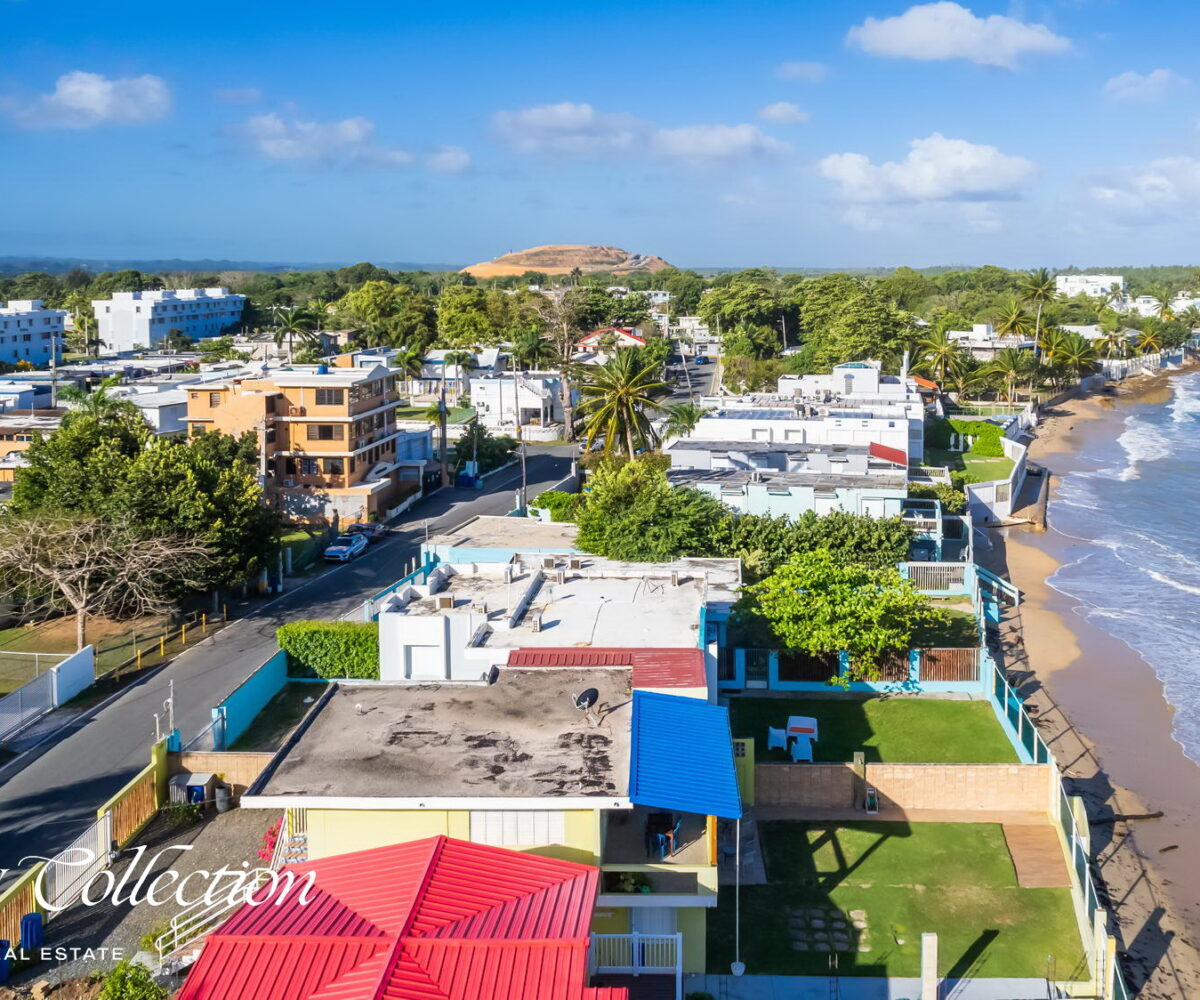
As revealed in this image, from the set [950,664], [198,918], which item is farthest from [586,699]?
[950,664]

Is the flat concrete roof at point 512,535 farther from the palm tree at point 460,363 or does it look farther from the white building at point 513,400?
the palm tree at point 460,363

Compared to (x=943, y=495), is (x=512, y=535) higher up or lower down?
lower down

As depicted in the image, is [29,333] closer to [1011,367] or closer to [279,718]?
[1011,367]

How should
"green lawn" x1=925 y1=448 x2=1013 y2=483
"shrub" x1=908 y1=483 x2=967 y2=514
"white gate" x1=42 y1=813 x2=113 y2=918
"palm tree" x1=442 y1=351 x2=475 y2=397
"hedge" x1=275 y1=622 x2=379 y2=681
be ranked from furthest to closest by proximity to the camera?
"palm tree" x1=442 y1=351 x2=475 y2=397, "green lawn" x1=925 y1=448 x2=1013 y2=483, "shrub" x1=908 y1=483 x2=967 y2=514, "hedge" x1=275 y1=622 x2=379 y2=681, "white gate" x1=42 y1=813 x2=113 y2=918

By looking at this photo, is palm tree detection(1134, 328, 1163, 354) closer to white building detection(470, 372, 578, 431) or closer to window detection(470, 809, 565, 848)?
white building detection(470, 372, 578, 431)

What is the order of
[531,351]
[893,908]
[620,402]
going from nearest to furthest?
[893,908] < [620,402] < [531,351]

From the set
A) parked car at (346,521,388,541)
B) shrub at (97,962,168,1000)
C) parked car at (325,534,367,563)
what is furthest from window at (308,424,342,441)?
shrub at (97,962,168,1000)
